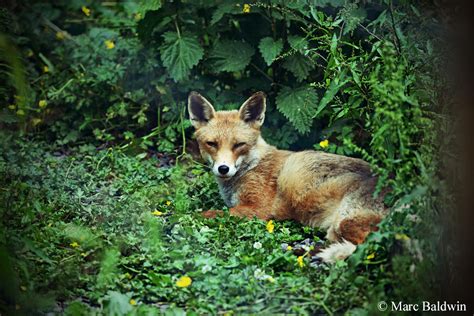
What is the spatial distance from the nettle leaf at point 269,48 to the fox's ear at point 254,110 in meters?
0.52

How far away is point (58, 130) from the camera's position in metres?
7.45

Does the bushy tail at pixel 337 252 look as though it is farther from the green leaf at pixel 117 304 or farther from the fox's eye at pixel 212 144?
the fox's eye at pixel 212 144

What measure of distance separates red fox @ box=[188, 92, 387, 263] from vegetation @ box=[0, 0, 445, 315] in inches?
8.3

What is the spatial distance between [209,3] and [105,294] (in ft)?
12.2

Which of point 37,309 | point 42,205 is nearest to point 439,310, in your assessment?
point 37,309

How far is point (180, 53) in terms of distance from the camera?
673 cm

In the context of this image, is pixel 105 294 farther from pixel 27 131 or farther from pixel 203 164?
pixel 27 131

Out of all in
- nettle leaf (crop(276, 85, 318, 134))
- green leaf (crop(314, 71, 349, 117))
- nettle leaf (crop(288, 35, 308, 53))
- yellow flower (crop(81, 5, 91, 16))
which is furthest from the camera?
yellow flower (crop(81, 5, 91, 16))

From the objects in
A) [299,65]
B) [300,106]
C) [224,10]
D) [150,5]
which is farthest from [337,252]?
[150,5]

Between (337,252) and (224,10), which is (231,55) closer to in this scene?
(224,10)

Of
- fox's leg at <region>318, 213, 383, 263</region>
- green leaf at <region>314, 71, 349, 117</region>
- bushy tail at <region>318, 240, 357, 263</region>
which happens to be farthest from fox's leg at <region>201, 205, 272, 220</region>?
green leaf at <region>314, 71, 349, 117</region>

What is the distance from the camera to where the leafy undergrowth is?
3.88 metres

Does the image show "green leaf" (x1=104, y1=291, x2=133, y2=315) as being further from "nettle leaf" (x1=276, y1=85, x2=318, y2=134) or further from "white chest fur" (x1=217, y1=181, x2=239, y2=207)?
A: "nettle leaf" (x1=276, y1=85, x2=318, y2=134)

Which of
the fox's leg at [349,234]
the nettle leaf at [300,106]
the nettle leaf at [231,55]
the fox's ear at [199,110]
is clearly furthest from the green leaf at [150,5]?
the fox's leg at [349,234]
